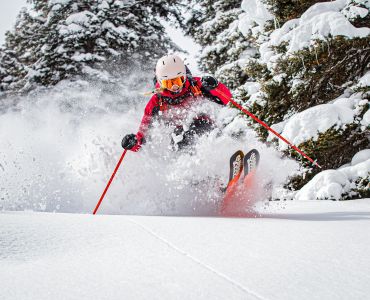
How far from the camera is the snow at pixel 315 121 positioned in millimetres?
5582

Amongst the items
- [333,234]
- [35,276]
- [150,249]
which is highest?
[333,234]

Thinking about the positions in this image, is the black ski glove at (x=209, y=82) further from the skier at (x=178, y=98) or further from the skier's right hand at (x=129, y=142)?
the skier's right hand at (x=129, y=142)

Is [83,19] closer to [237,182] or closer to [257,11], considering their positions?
[257,11]

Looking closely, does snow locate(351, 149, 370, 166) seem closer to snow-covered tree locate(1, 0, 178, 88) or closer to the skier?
the skier

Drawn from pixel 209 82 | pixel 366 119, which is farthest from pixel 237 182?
pixel 366 119

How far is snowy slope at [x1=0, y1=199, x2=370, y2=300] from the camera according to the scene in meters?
1.52

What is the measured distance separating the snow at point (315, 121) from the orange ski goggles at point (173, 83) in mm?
1729

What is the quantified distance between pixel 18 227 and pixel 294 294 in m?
2.07

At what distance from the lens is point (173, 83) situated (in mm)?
5660

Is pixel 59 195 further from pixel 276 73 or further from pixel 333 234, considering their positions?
pixel 333 234

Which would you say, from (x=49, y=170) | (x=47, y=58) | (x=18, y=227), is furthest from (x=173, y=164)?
(x=47, y=58)

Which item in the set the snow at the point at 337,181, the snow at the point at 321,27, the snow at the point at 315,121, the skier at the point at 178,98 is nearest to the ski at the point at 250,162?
the snow at the point at 315,121

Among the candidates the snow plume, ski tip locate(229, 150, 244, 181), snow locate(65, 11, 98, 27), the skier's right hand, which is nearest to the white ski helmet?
the snow plume

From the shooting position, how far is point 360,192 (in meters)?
5.77
